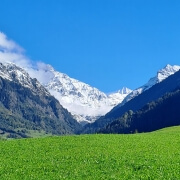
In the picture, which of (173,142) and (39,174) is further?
(173,142)

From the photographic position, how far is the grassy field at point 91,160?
32.2 meters

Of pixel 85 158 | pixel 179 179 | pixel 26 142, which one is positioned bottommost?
pixel 179 179

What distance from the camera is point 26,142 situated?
59.1 metres

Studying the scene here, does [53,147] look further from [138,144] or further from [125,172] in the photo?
[125,172]

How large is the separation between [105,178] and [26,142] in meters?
30.5

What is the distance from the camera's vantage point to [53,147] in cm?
5191

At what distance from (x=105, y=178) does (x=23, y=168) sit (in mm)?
9967

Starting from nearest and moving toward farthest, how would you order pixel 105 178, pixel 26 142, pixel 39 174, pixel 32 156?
pixel 105 178
pixel 39 174
pixel 32 156
pixel 26 142

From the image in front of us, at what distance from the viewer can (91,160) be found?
39.3 m

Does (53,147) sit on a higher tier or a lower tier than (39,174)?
higher

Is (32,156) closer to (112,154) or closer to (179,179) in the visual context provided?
(112,154)

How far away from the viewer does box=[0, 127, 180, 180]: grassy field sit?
32219 mm

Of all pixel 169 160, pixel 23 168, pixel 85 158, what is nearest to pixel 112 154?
pixel 85 158

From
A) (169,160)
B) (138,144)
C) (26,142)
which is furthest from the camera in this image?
(26,142)
